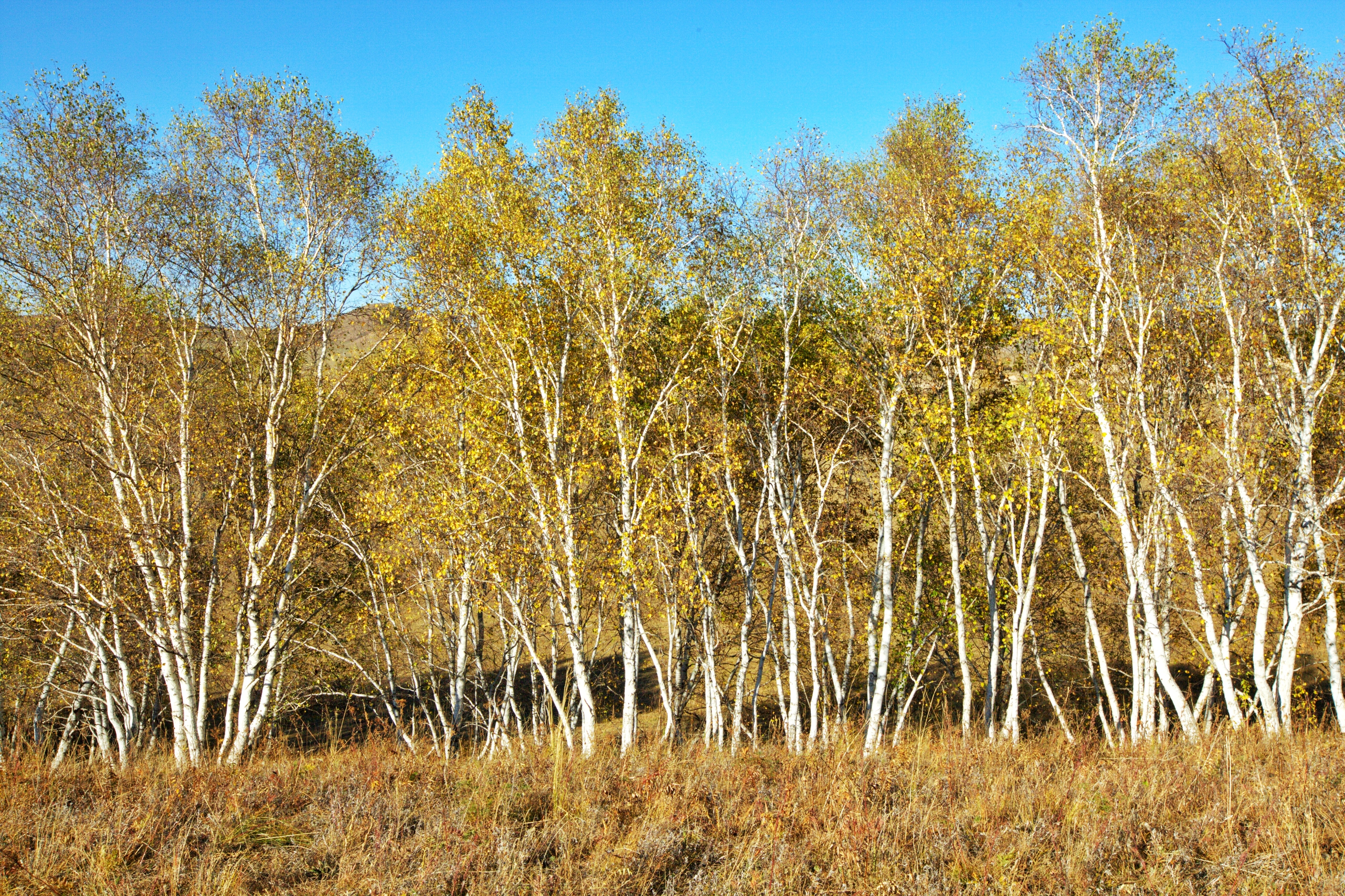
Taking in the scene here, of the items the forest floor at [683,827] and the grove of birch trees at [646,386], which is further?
the grove of birch trees at [646,386]

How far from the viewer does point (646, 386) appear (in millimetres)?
15219

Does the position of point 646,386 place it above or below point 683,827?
above

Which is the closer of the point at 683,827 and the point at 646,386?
the point at 683,827

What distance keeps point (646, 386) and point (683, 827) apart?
10.8 m

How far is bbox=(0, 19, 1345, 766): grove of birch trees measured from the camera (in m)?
11.5

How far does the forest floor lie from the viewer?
4.47m

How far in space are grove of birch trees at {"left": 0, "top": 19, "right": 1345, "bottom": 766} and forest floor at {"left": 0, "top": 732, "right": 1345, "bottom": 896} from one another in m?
2.96

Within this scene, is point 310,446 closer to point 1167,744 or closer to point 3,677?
point 3,677

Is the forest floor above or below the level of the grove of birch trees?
below

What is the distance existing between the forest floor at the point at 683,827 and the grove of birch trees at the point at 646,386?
2961 mm

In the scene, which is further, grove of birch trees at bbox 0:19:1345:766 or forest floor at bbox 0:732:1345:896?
grove of birch trees at bbox 0:19:1345:766

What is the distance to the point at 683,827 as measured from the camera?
535cm

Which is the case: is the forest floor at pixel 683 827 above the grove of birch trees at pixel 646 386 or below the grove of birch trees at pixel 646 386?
below

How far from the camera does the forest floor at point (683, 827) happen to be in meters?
4.47
